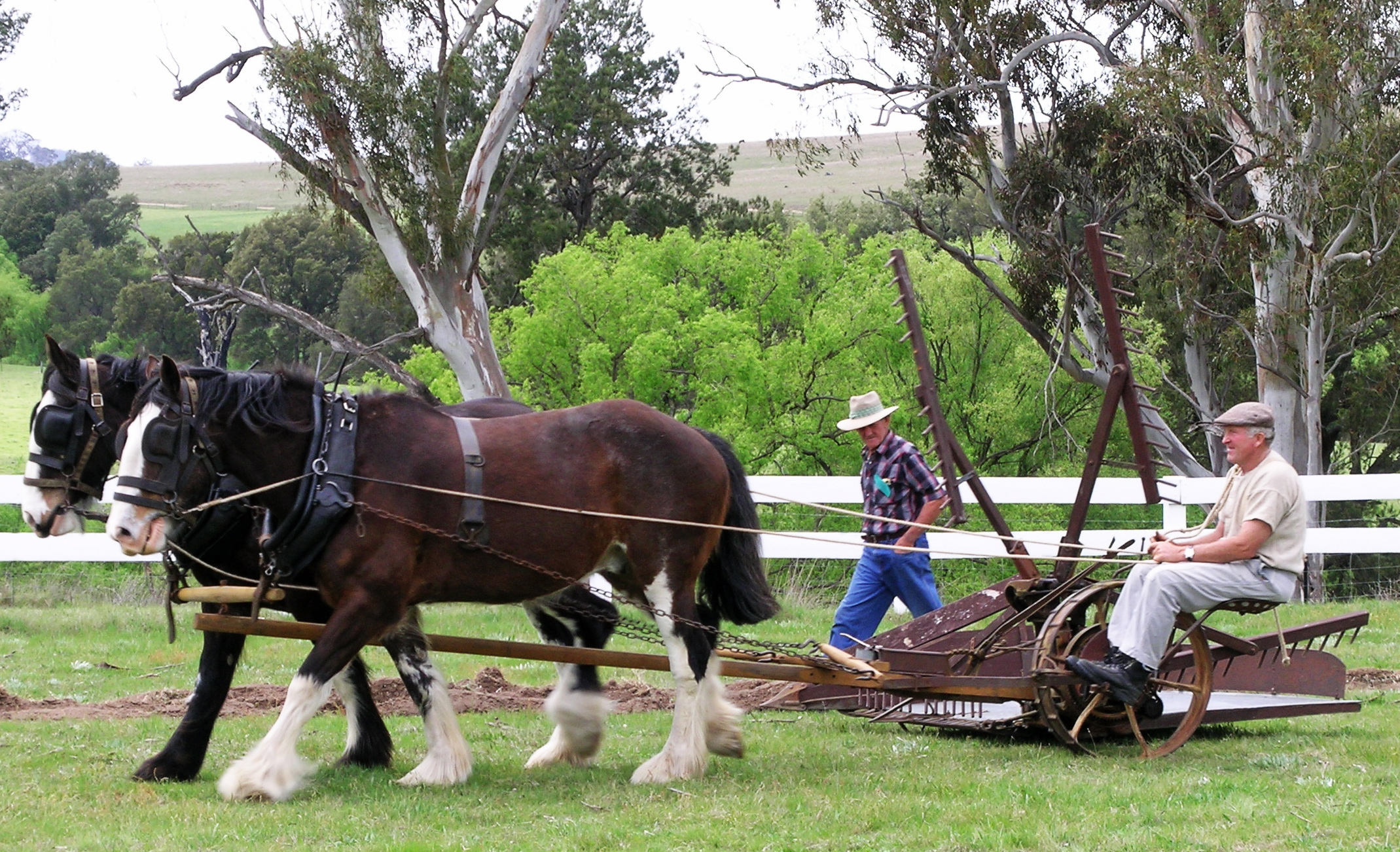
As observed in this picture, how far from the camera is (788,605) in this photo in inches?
478

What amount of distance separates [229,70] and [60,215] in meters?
44.0

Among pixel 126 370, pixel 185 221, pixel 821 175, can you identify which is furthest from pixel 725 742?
pixel 821 175

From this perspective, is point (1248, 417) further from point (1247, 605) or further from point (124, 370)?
point (124, 370)

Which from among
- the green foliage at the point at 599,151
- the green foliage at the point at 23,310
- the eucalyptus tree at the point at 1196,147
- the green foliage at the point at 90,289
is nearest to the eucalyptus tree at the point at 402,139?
the eucalyptus tree at the point at 1196,147

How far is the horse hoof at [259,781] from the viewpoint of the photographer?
540cm

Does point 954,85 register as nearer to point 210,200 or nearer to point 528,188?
point 528,188

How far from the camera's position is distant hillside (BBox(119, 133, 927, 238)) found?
10406cm

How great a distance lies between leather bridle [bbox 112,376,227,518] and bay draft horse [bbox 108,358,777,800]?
0.02 metres

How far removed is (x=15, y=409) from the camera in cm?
4938

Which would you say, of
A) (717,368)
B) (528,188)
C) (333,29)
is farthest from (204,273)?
(333,29)

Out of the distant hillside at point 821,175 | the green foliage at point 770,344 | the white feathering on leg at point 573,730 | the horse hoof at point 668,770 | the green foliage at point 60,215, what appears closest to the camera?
the horse hoof at point 668,770

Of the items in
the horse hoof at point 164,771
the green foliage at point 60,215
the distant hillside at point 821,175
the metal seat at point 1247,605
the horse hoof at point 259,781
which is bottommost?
the horse hoof at point 164,771

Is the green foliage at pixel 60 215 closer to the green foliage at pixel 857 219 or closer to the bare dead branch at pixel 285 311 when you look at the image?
the green foliage at pixel 857 219

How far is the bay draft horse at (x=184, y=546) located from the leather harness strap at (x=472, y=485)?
2.06 ft
